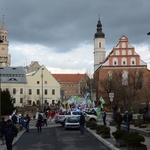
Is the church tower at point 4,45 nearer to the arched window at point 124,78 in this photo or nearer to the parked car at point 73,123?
the arched window at point 124,78

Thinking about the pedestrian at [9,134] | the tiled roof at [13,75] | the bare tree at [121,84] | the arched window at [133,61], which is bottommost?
the pedestrian at [9,134]

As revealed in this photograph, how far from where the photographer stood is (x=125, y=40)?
9519 centimetres

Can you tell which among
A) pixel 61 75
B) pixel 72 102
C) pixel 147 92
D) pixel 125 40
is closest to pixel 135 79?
pixel 147 92

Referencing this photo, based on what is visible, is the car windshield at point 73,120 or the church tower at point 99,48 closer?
the car windshield at point 73,120

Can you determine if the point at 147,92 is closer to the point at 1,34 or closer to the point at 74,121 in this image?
the point at 74,121

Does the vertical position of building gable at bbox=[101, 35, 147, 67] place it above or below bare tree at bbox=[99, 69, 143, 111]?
above

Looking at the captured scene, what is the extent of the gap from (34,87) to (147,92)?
1410 inches

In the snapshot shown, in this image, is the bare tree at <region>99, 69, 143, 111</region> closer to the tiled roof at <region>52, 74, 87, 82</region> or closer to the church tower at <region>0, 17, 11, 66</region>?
the church tower at <region>0, 17, 11, 66</region>

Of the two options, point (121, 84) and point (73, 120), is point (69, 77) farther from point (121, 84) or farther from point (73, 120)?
point (73, 120)

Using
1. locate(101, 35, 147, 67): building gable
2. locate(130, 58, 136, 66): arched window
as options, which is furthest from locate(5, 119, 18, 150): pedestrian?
locate(130, 58, 136, 66): arched window

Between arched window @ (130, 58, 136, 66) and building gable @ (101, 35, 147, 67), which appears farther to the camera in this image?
arched window @ (130, 58, 136, 66)

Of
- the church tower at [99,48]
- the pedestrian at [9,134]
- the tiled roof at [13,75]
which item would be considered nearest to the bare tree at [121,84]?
the church tower at [99,48]

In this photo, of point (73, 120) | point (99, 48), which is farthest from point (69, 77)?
point (73, 120)

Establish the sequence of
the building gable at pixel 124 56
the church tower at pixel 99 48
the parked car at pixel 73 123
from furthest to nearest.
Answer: the church tower at pixel 99 48 → the building gable at pixel 124 56 → the parked car at pixel 73 123
